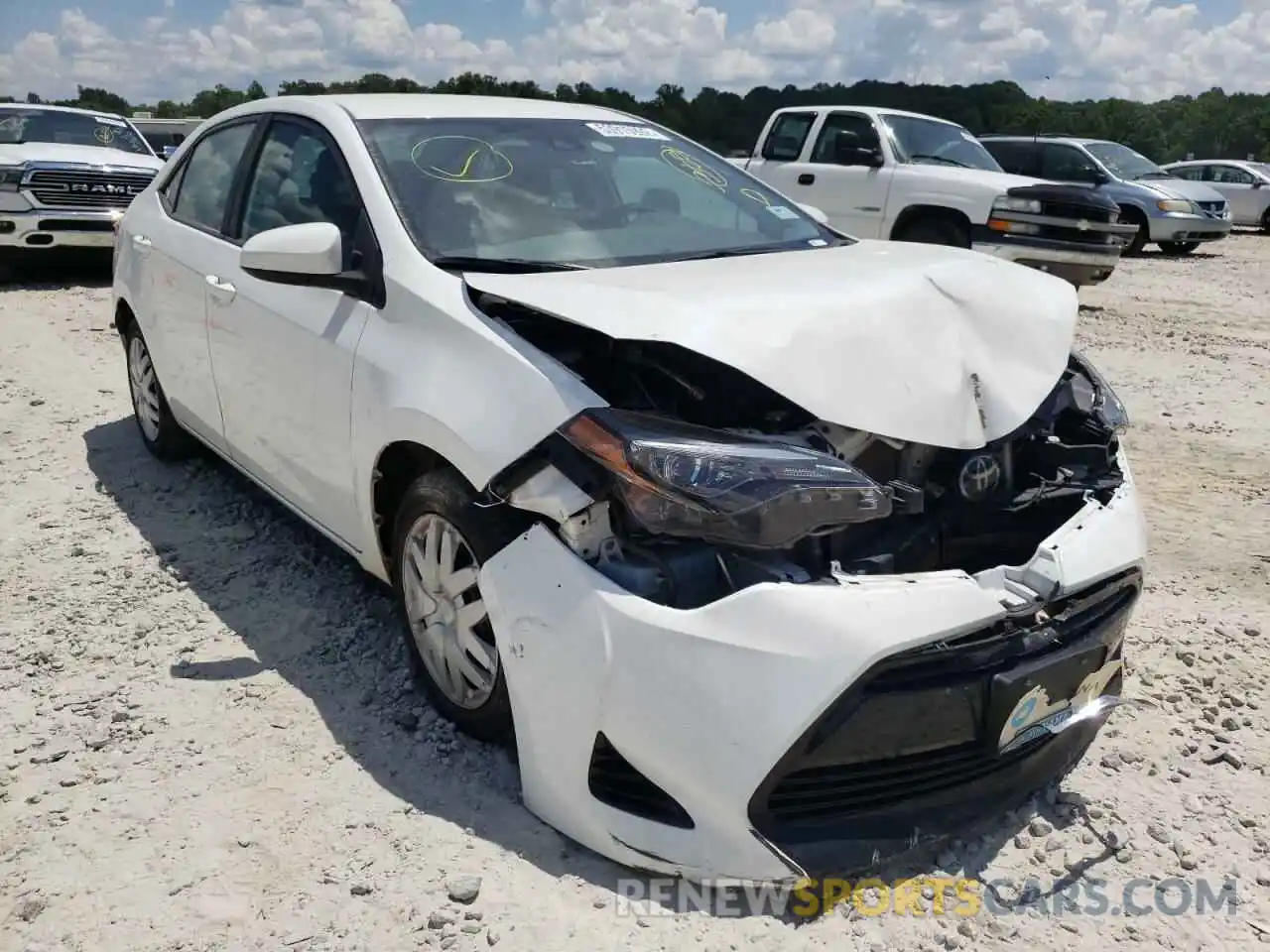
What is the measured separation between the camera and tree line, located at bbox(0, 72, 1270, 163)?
23.3 m

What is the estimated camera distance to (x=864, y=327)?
248 centimetres

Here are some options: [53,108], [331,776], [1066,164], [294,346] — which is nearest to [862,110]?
[1066,164]

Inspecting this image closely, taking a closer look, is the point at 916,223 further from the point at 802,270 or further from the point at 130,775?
the point at 130,775

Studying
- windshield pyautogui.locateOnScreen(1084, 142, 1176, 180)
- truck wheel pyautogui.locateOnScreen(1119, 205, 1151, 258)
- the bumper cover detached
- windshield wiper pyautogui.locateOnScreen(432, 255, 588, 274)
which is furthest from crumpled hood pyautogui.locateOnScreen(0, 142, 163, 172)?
truck wheel pyautogui.locateOnScreen(1119, 205, 1151, 258)

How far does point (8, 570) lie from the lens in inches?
158

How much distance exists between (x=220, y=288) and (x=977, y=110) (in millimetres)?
31718

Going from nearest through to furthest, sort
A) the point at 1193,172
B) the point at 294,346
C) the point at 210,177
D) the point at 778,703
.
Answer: the point at 778,703 → the point at 294,346 → the point at 210,177 → the point at 1193,172

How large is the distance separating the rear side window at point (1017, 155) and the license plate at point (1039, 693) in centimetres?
1383

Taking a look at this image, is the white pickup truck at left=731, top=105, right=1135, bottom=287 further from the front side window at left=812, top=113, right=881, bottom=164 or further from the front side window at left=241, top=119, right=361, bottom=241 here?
the front side window at left=241, top=119, right=361, bottom=241

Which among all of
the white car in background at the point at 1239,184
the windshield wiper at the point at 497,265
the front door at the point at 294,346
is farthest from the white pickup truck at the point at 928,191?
the white car in background at the point at 1239,184

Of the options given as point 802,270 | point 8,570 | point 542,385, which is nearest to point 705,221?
point 802,270

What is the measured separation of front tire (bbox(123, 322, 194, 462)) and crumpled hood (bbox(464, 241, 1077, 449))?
2.74 metres

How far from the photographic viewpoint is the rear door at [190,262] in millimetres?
4027

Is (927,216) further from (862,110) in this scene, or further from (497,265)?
(497,265)
